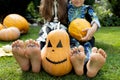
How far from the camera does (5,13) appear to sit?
827 centimetres

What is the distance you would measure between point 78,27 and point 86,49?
0.29m

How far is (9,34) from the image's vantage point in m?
5.84

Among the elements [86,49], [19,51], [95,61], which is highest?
[19,51]

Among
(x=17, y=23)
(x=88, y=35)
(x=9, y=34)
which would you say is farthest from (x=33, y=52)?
(x=17, y=23)

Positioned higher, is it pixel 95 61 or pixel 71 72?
pixel 95 61

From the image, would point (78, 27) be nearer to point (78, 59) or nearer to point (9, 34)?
point (78, 59)

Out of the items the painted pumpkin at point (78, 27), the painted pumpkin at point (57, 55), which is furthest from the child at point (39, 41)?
the painted pumpkin at point (78, 27)

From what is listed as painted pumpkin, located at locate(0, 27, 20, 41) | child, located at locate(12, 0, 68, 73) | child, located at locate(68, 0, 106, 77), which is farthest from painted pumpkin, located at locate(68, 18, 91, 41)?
painted pumpkin, located at locate(0, 27, 20, 41)

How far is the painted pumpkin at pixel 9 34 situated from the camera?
584 centimetres

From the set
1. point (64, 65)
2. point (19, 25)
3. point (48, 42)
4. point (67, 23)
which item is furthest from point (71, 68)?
point (19, 25)

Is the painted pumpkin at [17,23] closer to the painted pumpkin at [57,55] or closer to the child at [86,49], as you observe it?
the child at [86,49]

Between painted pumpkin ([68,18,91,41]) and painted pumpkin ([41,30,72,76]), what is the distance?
1.52ft

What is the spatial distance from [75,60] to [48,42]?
378mm

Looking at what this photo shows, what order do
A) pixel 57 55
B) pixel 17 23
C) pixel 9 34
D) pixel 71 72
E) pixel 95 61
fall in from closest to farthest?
pixel 95 61 → pixel 57 55 → pixel 71 72 → pixel 9 34 → pixel 17 23
